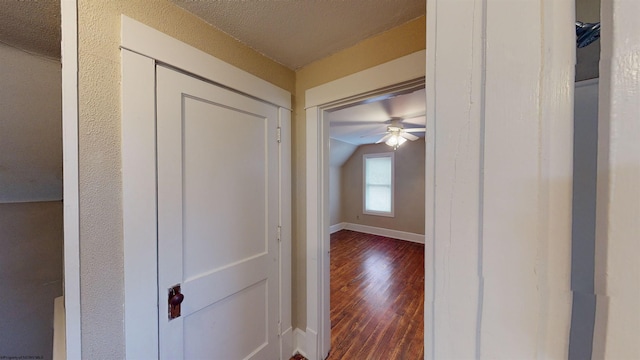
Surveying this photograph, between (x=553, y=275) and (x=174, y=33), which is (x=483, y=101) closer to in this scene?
(x=553, y=275)

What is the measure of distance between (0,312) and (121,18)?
2013mm

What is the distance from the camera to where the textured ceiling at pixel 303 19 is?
3.34 feet

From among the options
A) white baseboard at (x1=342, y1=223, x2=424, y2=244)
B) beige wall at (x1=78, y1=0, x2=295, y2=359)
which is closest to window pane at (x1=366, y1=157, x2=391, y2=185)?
white baseboard at (x1=342, y1=223, x2=424, y2=244)

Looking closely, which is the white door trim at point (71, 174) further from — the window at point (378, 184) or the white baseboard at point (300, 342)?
the window at point (378, 184)

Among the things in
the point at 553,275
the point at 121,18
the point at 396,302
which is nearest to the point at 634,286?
the point at 553,275

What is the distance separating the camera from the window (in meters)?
4.84

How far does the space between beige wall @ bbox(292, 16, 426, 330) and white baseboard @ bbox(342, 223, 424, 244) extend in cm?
347

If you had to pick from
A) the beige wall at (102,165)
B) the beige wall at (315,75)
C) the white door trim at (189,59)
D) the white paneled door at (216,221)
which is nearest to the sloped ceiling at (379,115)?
the beige wall at (315,75)

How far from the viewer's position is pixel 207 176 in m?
1.13

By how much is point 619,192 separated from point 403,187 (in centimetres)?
466

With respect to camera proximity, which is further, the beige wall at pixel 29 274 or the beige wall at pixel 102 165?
the beige wall at pixel 29 274

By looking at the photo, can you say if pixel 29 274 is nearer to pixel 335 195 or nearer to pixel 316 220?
pixel 316 220

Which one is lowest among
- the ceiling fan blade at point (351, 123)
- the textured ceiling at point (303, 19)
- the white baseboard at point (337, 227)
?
the white baseboard at point (337, 227)

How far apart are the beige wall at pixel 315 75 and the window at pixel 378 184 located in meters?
3.56
